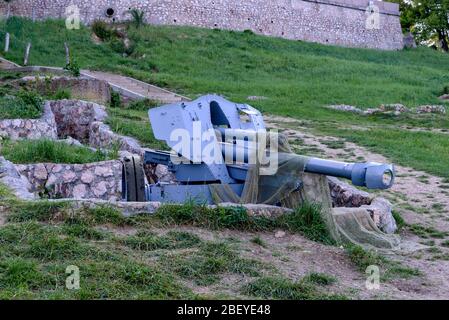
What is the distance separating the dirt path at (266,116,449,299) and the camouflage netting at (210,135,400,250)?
18.4 inches

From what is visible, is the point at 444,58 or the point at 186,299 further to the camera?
the point at 444,58

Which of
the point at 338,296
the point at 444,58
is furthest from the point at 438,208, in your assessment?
the point at 444,58

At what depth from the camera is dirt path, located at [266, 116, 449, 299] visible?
6.41m

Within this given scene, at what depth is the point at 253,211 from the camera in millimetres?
7434

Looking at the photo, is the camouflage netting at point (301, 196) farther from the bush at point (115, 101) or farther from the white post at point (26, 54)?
the white post at point (26, 54)

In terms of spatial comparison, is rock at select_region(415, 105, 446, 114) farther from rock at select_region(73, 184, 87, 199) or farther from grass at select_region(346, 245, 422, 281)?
grass at select_region(346, 245, 422, 281)

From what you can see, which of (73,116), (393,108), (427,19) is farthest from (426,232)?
(427,19)

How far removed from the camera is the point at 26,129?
43.4 ft

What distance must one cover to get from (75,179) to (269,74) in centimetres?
1783

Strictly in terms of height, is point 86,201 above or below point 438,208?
above

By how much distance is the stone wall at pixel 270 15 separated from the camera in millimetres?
31094

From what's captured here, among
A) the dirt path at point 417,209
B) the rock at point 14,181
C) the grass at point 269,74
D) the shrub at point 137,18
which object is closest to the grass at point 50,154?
the rock at point 14,181
